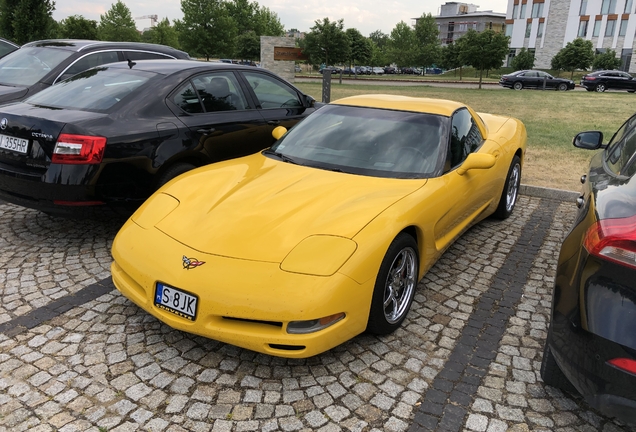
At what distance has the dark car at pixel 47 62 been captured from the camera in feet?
20.9

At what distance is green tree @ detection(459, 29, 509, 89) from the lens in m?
29.6

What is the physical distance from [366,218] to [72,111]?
10.2 ft

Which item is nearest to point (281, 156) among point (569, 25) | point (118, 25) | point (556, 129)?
point (556, 129)

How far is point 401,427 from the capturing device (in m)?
2.50

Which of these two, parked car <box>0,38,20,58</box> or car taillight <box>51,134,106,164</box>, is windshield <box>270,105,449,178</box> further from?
parked car <box>0,38,20,58</box>

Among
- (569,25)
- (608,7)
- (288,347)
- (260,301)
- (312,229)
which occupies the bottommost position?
(288,347)

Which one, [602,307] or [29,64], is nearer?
[602,307]

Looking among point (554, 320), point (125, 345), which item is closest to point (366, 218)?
point (554, 320)

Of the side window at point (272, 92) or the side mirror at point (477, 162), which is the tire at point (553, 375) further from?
the side window at point (272, 92)

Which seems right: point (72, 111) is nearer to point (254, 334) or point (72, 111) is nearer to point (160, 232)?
point (160, 232)

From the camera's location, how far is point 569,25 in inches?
2349

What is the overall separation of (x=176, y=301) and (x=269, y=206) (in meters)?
0.86

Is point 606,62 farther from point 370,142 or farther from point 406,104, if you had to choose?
point 370,142

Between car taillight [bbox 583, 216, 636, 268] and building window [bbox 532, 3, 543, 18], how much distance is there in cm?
7038
